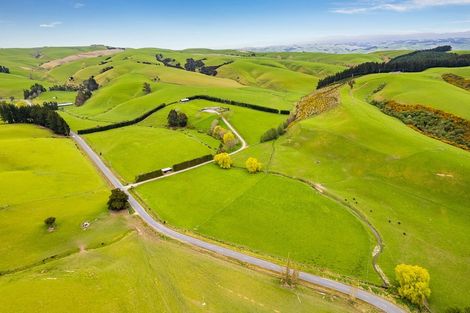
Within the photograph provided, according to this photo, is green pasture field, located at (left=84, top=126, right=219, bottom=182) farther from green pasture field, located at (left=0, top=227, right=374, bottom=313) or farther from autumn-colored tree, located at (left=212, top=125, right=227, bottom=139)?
green pasture field, located at (left=0, top=227, right=374, bottom=313)

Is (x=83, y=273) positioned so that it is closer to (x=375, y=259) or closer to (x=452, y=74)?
(x=375, y=259)

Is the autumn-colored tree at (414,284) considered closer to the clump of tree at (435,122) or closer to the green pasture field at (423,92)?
the clump of tree at (435,122)

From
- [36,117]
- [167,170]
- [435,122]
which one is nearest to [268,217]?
[167,170]

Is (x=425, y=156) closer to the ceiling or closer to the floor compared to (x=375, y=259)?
closer to the ceiling

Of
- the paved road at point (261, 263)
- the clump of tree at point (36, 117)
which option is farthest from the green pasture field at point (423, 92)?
the clump of tree at point (36, 117)

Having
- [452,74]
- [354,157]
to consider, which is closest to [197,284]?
[354,157]

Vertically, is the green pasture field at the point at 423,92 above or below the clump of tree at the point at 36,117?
above

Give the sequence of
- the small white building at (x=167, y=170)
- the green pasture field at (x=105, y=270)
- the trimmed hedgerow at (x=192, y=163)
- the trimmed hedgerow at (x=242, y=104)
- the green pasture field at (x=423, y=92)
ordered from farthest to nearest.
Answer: the trimmed hedgerow at (x=242, y=104), the green pasture field at (x=423, y=92), the trimmed hedgerow at (x=192, y=163), the small white building at (x=167, y=170), the green pasture field at (x=105, y=270)
